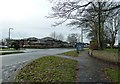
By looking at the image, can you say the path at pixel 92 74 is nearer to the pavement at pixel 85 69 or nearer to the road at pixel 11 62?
the pavement at pixel 85 69

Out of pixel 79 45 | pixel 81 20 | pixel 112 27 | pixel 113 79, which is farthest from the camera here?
pixel 112 27

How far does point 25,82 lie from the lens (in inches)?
364

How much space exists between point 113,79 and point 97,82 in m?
0.96

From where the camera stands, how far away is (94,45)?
105 ft

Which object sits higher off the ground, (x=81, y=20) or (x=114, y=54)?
(x=81, y=20)

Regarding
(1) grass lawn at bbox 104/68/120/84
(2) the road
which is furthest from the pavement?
(1) grass lawn at bbox 104/68/120/84

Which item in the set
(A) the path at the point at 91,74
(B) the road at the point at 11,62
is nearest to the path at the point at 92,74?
(A) the path at the point at 91,74

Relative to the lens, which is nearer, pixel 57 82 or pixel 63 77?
A: pixel 57 82

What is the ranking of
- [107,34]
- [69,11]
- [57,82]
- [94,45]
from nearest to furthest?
[57,82], [69,11], [94,45], [107,34]

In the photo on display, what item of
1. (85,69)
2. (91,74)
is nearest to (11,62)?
(85,69)

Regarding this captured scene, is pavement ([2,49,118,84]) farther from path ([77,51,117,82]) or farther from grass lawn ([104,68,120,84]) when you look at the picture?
grass lawn ([104,68,120,84])

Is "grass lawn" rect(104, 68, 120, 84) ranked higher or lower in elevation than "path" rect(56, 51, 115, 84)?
higher

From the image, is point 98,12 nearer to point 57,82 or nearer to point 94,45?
point 57,82

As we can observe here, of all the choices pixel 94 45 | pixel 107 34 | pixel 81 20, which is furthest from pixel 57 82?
pixel 107 34
